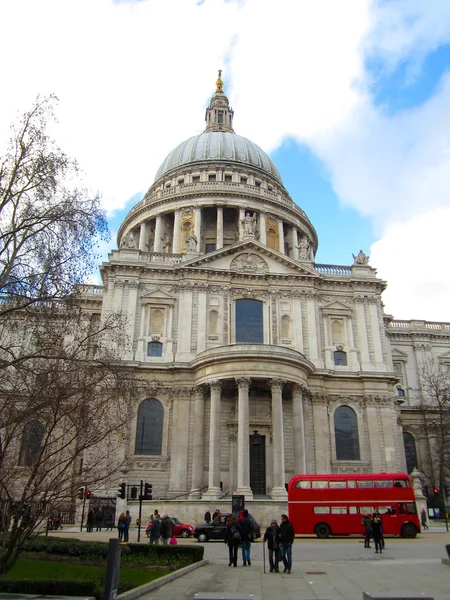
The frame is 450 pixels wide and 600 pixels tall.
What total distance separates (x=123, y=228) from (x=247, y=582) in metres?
57.5

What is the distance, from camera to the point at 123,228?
224 ft

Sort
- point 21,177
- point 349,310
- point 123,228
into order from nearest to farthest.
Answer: point 21,177
point 349,310
point 123,228

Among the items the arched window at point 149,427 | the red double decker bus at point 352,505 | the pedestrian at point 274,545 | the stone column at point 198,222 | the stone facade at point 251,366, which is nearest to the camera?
the pedestrian at point 274,545

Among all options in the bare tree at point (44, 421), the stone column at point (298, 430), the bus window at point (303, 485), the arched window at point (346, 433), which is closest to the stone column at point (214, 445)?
the stone column at point (298, 430)

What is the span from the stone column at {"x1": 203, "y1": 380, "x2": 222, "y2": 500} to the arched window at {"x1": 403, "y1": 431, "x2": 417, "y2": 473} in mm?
25849

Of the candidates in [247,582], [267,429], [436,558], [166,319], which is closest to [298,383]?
[267,429]

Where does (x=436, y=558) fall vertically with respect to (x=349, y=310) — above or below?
below

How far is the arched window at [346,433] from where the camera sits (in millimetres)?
41562

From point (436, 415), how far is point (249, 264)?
25.7 metres

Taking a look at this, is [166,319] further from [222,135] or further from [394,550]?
[222,135]

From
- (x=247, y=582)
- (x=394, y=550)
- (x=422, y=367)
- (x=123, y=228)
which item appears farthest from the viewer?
(x=123, y=228)

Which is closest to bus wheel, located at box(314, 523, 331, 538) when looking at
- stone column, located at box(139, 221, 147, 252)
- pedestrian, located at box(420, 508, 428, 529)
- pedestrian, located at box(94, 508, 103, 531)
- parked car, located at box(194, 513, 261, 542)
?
parked car, located at box(194, 513, 261, 542)

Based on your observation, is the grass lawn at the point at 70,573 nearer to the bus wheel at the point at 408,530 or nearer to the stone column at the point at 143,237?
the bus wheel at the point at 408,530

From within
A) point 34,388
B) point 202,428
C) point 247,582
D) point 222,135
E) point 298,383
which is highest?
point 222,135
